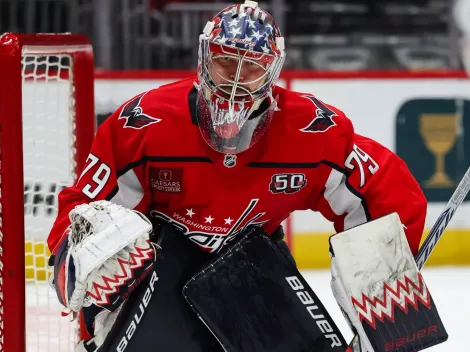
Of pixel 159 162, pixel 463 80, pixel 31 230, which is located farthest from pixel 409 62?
pixel 159 162

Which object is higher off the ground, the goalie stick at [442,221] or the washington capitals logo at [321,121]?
the washington capitals logo at [321,121]

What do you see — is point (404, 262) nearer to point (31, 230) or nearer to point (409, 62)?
point (31, 230)

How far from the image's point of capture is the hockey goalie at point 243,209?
189 cm

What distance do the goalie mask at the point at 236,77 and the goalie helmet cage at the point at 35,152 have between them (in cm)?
41

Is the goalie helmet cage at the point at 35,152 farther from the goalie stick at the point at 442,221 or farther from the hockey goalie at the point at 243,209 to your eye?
the goalie stick at the point at 442,221

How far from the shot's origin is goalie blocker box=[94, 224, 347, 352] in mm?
1988

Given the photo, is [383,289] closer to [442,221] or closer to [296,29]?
[442,221]

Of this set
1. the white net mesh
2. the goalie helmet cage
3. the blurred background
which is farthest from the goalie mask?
the blurred background

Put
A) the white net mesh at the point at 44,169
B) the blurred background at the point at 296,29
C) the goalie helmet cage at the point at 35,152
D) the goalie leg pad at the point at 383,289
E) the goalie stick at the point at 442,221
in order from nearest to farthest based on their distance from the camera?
the goalie leg pad at the point at 383,289 → the goalie helmet cage at the point at 35,152 → the goalie stick at the point at 442,221 → the white net mesh at the point at 44,169 → the blurred background at the point at 296,29

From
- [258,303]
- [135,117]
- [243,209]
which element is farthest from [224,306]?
[135,117]

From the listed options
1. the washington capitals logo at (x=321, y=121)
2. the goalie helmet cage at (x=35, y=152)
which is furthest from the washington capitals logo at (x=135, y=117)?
the washington capitals logo at (x=321, y=121)

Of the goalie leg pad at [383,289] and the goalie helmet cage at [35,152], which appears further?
the goalie helmet cage at [35,152]

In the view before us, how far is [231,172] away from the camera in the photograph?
1.99 m

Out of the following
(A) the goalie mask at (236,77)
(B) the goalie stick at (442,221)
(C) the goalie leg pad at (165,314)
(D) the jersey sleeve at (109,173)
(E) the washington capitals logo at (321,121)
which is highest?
(A) the goalie mask at (236,77)
